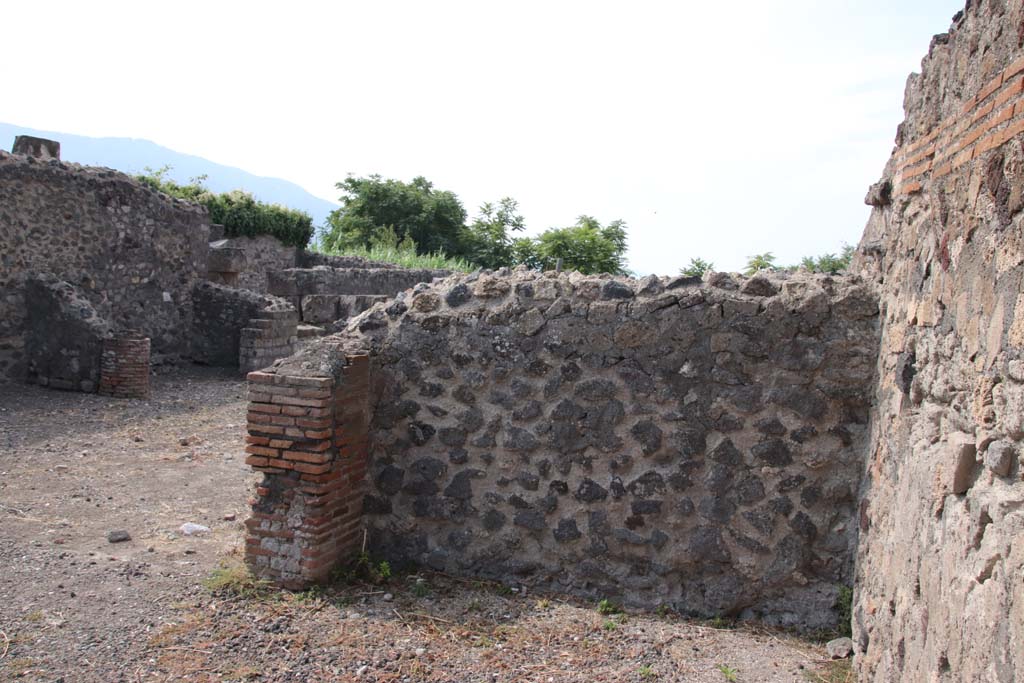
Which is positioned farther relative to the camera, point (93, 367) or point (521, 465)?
point (93, 367)

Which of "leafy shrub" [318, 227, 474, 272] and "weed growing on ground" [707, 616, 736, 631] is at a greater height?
"leafy shrub" [318, 227, 474, 272]

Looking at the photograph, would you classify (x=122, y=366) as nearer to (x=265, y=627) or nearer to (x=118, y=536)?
(x=118, y=536)

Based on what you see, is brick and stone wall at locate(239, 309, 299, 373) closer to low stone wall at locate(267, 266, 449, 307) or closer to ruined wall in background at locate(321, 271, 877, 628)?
low stone wall at locate(267, 266, 449, 307)

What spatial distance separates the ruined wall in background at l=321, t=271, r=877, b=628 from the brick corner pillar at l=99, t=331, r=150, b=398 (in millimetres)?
6511

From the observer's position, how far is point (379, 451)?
4.83 metres

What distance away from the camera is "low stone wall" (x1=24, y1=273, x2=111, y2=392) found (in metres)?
10.4

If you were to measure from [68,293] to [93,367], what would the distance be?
3.50 ft

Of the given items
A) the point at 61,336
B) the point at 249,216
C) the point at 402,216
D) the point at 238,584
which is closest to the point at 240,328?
the point at 61,336

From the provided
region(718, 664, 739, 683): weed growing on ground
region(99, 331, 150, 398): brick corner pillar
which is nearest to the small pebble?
region(718, 664, 739, 683): weed growing on ground

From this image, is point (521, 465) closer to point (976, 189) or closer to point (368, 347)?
point (368, 347)

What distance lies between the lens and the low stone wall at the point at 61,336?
10391mm

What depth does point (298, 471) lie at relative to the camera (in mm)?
4434

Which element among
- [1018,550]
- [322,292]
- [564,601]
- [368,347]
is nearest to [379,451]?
[368,347]

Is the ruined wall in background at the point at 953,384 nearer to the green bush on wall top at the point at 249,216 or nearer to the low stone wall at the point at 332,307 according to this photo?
the low stone wall at the point at 332,307
